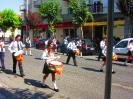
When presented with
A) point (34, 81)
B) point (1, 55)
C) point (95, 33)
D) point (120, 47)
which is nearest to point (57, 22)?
point (95, 33)

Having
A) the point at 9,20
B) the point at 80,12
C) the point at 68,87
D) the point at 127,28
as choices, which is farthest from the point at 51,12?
the point at 68,87

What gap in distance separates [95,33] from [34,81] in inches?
1258

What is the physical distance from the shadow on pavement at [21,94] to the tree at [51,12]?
40129 mm

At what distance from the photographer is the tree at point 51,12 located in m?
51.6

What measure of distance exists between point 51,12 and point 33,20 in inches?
423

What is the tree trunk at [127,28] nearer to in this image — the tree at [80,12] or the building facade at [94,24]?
the building facade at [94,24]

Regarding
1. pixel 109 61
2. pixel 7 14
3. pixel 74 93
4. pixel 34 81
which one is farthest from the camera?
pixel 7 14

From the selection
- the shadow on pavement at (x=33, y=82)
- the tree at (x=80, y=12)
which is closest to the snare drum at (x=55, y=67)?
the shadow on pavement at (x=33, y=82)

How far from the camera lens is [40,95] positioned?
436 inches

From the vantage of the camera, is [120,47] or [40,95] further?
[120,47]

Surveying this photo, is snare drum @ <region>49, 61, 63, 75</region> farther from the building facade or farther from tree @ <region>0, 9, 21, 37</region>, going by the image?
tree @ <region>0, 9, 21, 37</region>

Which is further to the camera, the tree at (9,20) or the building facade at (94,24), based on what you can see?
the tree at (9,20)

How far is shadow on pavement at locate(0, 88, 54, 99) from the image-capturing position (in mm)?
10070

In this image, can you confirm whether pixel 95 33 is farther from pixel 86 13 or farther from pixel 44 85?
pixel 44 85
